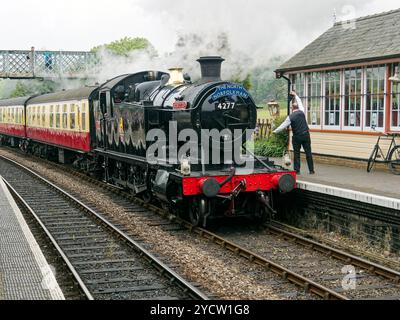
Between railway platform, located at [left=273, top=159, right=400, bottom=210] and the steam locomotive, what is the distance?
707mm

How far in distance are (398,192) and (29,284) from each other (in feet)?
20.2

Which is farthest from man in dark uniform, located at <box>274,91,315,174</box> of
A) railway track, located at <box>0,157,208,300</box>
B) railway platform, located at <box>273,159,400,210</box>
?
railway track, located at <box>0,157,208,300</box>

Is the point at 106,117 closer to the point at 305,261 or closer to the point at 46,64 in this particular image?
the point at 305,261

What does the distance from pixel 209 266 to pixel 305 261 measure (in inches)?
55.2

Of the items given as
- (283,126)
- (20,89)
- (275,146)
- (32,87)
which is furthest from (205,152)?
(20,89)

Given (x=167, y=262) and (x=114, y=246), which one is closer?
(x=167, y=262)

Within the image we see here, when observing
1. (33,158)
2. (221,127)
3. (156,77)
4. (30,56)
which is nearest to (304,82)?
(156,77)

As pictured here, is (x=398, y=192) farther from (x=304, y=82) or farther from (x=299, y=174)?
(x=304, y=82)

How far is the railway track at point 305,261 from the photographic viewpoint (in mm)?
7250

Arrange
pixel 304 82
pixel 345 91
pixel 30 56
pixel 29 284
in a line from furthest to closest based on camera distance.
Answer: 1. pixel 30 56
2. pixel 304 82
3. pixel 345 91
4. pixel 29 284

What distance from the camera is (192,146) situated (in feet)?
35.5

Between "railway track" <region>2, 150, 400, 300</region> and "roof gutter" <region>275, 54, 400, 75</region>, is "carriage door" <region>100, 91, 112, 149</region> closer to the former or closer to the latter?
"railway track" <region>2, 150, 400, 300</region>

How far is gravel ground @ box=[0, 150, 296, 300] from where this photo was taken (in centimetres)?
719

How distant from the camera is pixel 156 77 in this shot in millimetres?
13711
